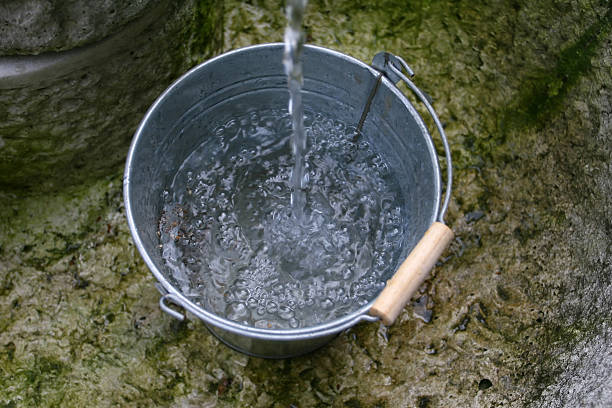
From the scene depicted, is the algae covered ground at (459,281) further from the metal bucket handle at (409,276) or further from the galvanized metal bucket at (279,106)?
the metal bucket handle at (409,276)

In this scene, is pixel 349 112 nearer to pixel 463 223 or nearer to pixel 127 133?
pixel 463 223

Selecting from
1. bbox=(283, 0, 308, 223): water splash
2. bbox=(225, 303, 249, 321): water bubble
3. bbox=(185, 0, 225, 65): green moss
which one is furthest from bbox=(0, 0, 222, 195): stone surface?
bbox=(225, 303, 249, 321): water bubble

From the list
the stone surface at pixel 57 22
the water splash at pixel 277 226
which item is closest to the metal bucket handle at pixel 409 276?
the water splash at pixel 277 226

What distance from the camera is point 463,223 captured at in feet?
5.13

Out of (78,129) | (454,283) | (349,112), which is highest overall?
(349,112)

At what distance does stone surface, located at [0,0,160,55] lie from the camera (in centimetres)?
115

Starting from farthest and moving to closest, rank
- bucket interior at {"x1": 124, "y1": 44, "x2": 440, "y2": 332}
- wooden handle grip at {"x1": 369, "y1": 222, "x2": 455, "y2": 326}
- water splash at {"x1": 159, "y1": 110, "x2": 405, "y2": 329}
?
water splash at {"x1": 159, "y1": 110, "x2": 405, "y2": 329}, bucket interior at {"x1": 124, "y1": 44, "x2": 440, "y2": 332}, wooden handle grip at {"x1": 369, "y1": 222, "x2": 455, "y2": 326}

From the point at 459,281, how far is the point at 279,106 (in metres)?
0.69

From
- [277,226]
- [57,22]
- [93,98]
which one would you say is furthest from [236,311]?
[57,22]

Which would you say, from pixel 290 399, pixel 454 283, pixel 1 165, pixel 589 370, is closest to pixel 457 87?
pixel 454 283

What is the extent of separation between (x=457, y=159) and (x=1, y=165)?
1254 millimetres

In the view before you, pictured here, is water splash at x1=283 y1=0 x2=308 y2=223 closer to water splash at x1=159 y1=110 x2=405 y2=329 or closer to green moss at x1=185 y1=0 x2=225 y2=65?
water splash at x1=159 y1=110 x2=405 y2=329

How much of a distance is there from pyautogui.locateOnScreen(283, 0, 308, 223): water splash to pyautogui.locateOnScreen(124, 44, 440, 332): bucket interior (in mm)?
111

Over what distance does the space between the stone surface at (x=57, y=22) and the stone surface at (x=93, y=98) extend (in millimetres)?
44
